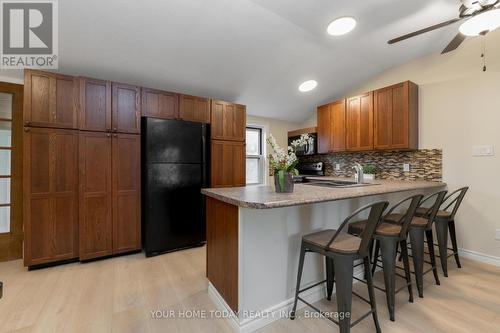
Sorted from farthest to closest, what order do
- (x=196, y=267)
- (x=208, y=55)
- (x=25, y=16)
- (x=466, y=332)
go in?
(x=208, y=55), (x=196, y=267), (x=25, y=16), (x=466, y=332)

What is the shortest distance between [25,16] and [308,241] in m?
3.23

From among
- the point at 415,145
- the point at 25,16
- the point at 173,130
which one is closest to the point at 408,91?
the point at 415,145

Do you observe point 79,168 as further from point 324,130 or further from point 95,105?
point 324,130

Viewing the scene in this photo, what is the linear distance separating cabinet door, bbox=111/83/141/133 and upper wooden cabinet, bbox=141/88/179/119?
0.08 m

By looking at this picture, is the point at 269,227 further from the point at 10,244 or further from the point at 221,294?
the point at 10,244

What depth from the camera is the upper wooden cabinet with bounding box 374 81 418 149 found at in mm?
3145

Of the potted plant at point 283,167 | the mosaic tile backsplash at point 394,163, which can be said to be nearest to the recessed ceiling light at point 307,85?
the mosaic tile backsplash at point 394,163

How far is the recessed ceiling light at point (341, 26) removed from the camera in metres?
2.48

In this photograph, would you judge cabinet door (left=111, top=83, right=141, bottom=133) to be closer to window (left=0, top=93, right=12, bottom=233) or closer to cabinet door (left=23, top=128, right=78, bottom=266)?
cabinet door (left=23, top=128, right=78, bottom=266)

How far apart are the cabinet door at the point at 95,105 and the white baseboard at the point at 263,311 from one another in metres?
2.20

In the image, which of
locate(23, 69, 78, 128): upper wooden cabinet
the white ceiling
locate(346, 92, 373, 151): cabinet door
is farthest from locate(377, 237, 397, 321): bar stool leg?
locate(23, 69, 78, 128): upper wooden cabinet

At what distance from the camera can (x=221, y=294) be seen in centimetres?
185

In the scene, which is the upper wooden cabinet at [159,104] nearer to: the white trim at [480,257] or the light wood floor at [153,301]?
the light wood floor at [153,301]

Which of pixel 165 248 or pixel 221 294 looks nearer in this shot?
pixel 221 294
